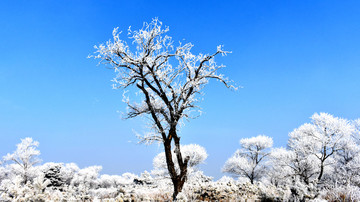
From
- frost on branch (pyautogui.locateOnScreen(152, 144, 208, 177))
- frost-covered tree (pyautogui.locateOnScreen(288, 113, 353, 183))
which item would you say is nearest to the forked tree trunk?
frost-covered tree (pyautogui.locateOnScreen(288, 113, 353, 183))

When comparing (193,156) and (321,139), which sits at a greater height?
(193,156)

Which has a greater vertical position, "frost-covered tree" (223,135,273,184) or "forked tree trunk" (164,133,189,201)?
"frost-covered tree" (223,135,273,184)

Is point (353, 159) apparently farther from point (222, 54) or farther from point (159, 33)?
point (159, 33)

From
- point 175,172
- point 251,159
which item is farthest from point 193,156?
point 175,172

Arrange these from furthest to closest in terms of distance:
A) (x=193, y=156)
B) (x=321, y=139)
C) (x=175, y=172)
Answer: (x=193, y=156), (x=321, y=139), (x=175, y=172)

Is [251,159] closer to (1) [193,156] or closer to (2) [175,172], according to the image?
(1) [193,156]

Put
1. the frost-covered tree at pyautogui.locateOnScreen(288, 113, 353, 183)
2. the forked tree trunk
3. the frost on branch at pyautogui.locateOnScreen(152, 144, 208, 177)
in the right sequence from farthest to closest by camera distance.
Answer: the frost on branch at pyautogui.locateOnScreen(152, 144, 208, 177) → the frost-covered tree at pyautogui.locateOnScreen(288, 113, 353, 183) → the forked tree trunk

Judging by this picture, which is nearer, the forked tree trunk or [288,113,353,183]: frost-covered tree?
the forked tree trunk

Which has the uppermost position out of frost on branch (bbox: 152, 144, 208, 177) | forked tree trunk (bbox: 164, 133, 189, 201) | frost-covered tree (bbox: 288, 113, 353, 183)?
frost on branch (bbox: 152, 144, 208, 177)

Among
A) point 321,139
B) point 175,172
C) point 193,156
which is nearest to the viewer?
point 175,172

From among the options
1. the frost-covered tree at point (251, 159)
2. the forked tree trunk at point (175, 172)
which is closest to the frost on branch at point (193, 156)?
the frost-covered tree at point (251, 159)

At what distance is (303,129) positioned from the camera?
30.6 meters

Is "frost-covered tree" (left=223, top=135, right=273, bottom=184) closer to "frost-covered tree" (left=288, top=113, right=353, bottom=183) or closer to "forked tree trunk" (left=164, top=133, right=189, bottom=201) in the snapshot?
"frost-covered tree" (left=288, top=113, right=353, bottom=183)

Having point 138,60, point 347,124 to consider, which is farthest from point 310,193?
point 347,124
